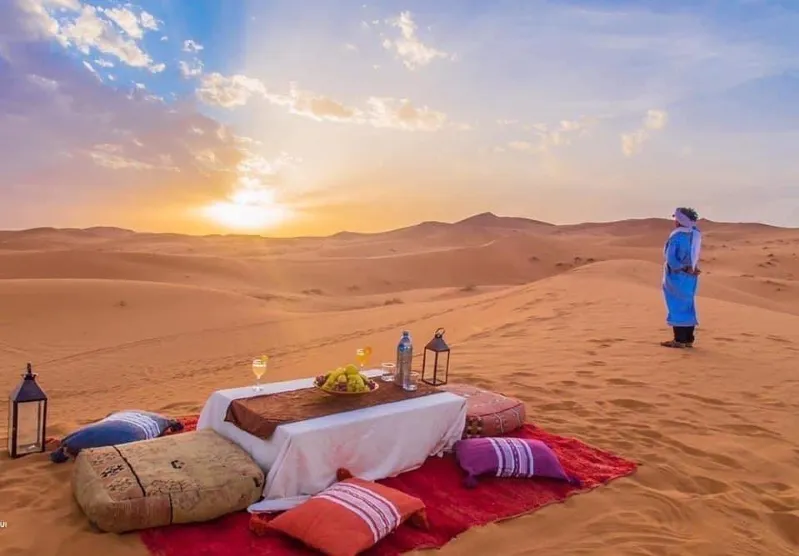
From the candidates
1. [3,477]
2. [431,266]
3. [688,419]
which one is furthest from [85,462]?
[431,266]

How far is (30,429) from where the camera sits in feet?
16.3

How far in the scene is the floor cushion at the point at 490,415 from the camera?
5.52 m

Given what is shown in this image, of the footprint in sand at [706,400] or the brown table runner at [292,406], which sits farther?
the footprint in sand at [706,400]

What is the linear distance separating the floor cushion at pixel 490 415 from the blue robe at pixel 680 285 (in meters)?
5.01

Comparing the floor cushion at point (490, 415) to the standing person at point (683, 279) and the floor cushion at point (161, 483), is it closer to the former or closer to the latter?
the floor cushion at point (161, 483)

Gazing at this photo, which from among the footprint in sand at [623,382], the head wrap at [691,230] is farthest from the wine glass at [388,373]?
the head wrap at [691,230]

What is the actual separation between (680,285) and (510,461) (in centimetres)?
626

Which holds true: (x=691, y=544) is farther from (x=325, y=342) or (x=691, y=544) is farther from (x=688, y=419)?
(x=325, y=342)

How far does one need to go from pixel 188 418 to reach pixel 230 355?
212 inches

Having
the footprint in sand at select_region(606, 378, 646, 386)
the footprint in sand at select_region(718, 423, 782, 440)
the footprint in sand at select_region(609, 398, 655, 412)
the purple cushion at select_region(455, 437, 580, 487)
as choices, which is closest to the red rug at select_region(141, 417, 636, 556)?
the purple cushion at select_region(455, 437, 580, 487)

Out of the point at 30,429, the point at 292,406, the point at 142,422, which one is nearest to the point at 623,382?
the point at 292,406

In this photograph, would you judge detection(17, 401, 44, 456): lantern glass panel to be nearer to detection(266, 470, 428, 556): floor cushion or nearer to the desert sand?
the desert sand

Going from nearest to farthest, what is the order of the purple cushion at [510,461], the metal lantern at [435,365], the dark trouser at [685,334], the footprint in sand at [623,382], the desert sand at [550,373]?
1. the desert sand at [550,373]
2. the purple cushion at [510,461]
3. the metal lantern at [435,365]
4. the footprint in sand at [623,382]
5. the dark trouser at [685,334]

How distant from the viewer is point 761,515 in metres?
4.36
